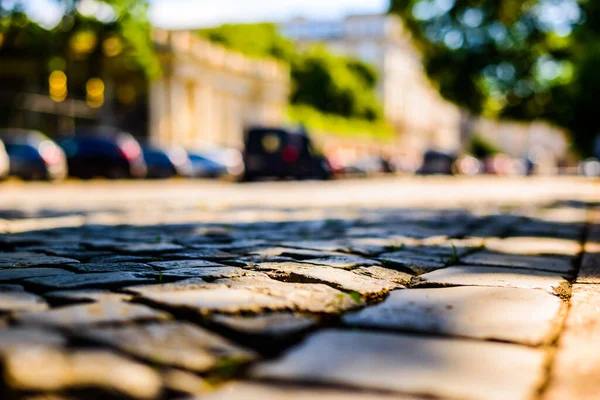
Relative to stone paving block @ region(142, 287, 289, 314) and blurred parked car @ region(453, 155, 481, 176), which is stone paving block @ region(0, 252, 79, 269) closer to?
stone paving block @ region(142, 287, 289, 314)

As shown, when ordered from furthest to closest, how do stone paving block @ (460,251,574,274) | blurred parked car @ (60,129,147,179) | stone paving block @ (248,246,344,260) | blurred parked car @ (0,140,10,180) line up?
blurred parked car @ (60,129,147,179) → blurred parked car @ (0,140,10,180) → stone paving block @ (248,246,344,260) → stone paving block @ (460,251,574,274)

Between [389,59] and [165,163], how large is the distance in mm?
78179

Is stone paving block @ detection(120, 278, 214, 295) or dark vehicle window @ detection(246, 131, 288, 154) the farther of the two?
dark vehicle window @ detection(246, 131, 288, 154)

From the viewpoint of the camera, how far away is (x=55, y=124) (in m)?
34.7

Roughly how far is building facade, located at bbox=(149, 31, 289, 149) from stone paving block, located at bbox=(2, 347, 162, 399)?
32.8 metres

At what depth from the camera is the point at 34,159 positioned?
2159 centimetres

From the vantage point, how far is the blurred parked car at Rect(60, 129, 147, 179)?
24.0m

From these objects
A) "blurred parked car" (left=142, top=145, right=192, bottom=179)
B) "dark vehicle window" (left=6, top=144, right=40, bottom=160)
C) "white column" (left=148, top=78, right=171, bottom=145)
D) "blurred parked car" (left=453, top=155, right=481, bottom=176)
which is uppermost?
"white column" (left=148, top=78, right=171, bottom=145)

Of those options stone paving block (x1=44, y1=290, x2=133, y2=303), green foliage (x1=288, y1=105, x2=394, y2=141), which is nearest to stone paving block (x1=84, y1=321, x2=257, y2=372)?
stone paving block (x1=44, y1=290, x2=133, y2=303)

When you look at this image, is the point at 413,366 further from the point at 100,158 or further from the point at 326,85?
the point at 326,85

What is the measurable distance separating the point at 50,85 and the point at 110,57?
3.94 metres

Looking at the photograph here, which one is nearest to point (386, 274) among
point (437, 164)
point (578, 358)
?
point (578, 358)

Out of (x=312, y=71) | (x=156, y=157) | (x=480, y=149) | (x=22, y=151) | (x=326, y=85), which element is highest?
(x=312, y=71)

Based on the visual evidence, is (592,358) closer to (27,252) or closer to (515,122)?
(27,252)
